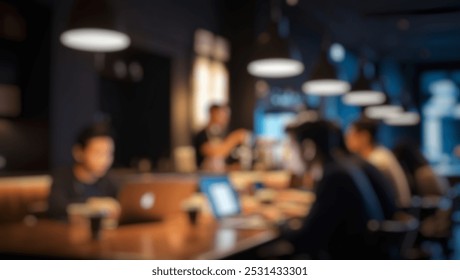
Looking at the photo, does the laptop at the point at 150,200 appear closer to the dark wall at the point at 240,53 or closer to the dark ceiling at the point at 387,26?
the dark ceiling at the point at 387,26

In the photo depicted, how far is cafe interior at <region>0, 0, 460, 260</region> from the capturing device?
7.42ft

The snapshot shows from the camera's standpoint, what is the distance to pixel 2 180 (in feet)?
12.0

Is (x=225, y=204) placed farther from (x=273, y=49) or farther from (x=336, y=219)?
(x=273, y=49)

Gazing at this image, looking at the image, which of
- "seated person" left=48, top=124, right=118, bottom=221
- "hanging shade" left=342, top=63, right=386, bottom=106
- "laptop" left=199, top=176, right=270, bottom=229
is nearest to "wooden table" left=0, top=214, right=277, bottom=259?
"laptop" left=199, top=176, right=270, bottom=229

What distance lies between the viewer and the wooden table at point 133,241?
1.85 m

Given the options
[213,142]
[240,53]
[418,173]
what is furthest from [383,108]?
[418,173]

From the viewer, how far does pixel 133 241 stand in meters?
A: 2.04

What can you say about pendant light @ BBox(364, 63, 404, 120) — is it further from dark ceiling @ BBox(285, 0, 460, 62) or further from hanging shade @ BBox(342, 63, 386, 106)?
dark ceiling @ BBox(285, 0, 460, 62)

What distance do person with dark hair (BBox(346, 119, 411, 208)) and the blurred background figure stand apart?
3.0 inches

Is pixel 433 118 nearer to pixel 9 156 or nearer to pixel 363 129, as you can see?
pixel 363 129

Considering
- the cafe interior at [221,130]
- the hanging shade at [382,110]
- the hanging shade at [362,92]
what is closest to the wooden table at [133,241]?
the cafe interior at [221,130]

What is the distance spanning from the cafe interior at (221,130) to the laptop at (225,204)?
0.01m
